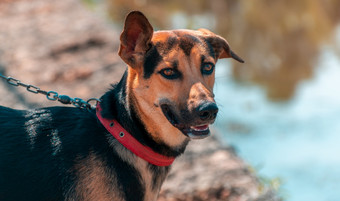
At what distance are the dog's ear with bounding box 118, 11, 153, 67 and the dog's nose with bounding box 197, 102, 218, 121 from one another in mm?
623

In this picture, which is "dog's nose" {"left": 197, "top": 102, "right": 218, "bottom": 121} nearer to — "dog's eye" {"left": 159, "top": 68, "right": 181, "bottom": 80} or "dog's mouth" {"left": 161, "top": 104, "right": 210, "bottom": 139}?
"dog's mouth" {"left": 161, "top": 104, "right": 210, "bottom": 139}

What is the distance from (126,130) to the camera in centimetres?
360

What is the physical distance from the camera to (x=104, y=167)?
3455 mm

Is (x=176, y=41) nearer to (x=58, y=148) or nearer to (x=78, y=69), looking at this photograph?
(x=58, y=148)

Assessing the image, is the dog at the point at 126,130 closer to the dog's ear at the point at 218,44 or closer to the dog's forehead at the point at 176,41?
the dog's forehead at the point at 176,41

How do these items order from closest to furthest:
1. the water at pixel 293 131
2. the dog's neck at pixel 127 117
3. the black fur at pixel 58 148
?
the black fur at pixel 58 148 < the dog's neck at pixel 127 117 < the water at pixel 293 131

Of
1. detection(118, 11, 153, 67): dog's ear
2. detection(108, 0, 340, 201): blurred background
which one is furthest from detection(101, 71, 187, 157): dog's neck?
detection(108, 0, 340, 201): blurred background

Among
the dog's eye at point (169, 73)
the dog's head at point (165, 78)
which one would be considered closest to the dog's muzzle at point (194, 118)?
the dog's head at point (165, 78)

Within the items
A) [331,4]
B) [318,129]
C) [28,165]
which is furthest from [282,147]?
[331,4]

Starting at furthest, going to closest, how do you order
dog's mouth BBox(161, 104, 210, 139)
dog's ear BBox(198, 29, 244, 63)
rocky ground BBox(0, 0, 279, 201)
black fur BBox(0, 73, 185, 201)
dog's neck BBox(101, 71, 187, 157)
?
rocky ground BBox(0, 0, 279, 201), dog's ear BBox(198, 29, 244, 63), dog's neck BBox(101, 71, 187, 157), dog's mouth BBox(161, 104, 210, 139), black fur BBox(0, 73, 185, 201)

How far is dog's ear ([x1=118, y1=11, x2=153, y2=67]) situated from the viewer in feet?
11.7

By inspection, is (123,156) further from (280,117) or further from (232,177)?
(280,117)

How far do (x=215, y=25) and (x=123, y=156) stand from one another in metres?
12.0

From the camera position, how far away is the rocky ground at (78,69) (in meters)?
5.44
